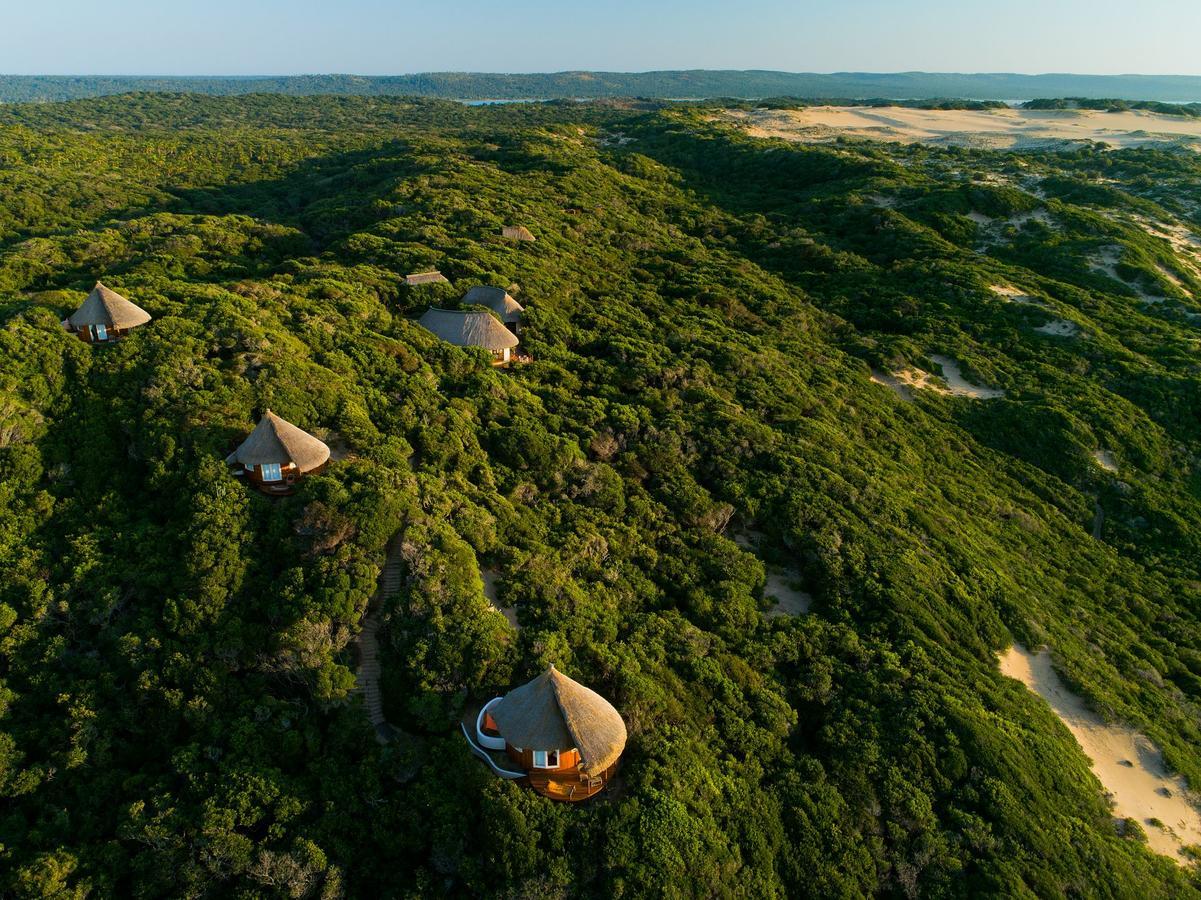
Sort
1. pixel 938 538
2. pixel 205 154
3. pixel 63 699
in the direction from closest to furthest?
pixel 63 699, pixel 938 538, pixel 205 154

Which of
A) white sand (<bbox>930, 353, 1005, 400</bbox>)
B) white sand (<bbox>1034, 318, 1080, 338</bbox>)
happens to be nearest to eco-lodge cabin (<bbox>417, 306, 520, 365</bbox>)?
white sand (<bbox>930, 353, 1005, 400</bbox>)

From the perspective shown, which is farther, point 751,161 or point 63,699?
point 751,161

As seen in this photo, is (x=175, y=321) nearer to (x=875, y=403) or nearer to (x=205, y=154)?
(x=875, y=403)

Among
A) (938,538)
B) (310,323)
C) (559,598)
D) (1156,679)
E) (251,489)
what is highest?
(310,323)

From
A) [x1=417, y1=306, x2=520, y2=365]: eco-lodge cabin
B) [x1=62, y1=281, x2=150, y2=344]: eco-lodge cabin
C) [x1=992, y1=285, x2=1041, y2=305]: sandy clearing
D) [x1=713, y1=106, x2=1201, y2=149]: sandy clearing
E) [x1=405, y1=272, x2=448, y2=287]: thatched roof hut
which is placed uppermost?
[x1=713, y1=106, x2=1201, y2=149]: sandy clearing

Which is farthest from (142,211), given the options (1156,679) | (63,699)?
(1156,679)

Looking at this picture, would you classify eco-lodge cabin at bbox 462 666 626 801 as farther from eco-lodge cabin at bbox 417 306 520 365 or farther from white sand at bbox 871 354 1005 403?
white sand at bbox 871 354 1005 403

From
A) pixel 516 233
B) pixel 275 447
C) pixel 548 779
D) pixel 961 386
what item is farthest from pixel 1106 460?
pixel 275 447
